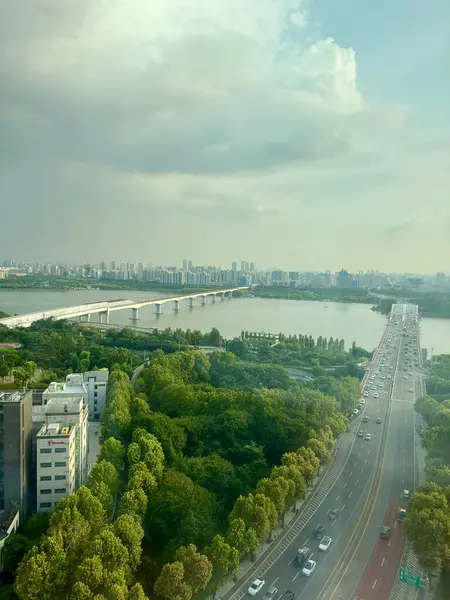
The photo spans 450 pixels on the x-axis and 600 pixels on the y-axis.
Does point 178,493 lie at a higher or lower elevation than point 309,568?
higher

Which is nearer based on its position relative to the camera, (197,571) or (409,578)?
(197,571)

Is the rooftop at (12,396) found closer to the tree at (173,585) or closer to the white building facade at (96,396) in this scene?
the tree at (173,585)

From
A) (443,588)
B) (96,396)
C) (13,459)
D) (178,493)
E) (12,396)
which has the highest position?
(12,396)

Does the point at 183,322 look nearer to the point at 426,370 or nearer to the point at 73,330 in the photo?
the point at 73,330

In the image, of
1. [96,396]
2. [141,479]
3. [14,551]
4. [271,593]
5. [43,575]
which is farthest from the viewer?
[96,396]

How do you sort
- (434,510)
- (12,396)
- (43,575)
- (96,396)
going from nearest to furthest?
(43,575)
(434,510)
(12,396)
(96,396)

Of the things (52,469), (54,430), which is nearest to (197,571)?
(52,469)

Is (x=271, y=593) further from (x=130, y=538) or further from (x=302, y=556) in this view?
(x=130, y=538)
